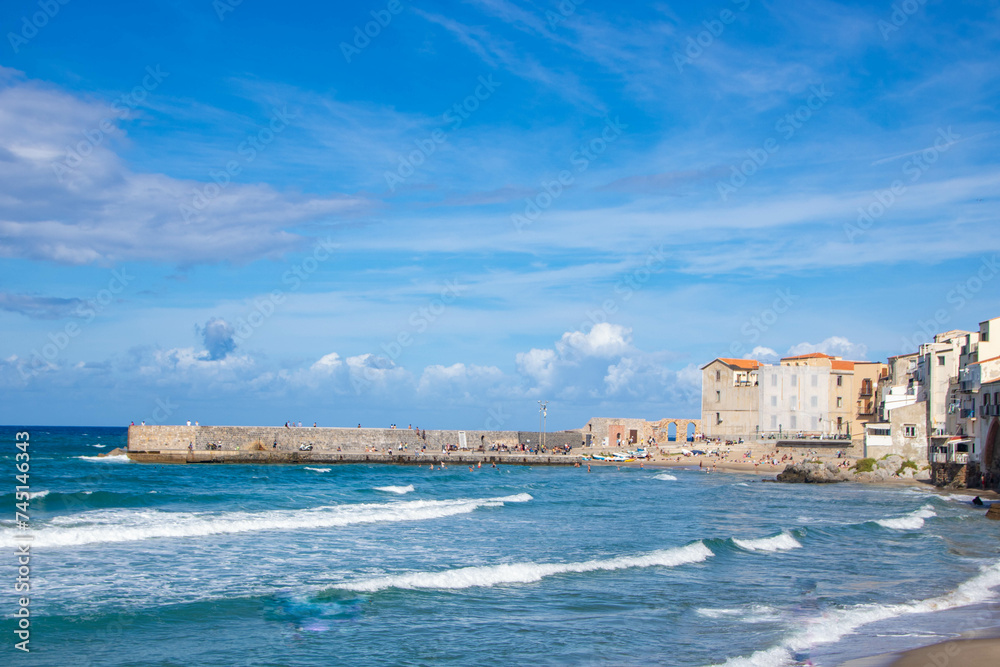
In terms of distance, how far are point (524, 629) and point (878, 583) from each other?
9474 millimetres

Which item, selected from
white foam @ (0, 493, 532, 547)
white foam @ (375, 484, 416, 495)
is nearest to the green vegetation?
white foam @ (0, 493, 532, 547)

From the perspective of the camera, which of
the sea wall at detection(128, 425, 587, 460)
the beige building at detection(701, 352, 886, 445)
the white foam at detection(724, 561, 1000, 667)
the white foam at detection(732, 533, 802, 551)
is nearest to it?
the white foam at detection(724, 561, 1000, 667)

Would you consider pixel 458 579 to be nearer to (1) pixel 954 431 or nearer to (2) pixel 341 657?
(2) pixel 341 657

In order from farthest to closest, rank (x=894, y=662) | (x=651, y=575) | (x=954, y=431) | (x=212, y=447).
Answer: (x=212, y=447) < (x=954, y=431) < (x=651, y=575) < (x=894, y=662)

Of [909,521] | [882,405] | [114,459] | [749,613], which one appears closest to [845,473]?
[882,405]

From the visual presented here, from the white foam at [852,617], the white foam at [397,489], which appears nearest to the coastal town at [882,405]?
the white foam at [852,617]

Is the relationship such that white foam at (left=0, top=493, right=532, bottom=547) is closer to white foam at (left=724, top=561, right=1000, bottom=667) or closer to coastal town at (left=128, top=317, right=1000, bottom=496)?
white foam at (left=724, top=561, right=1000, bottom=667)

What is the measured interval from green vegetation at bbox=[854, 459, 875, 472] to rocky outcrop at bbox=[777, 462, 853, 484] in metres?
0.73

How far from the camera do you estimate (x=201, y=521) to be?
2798 cm

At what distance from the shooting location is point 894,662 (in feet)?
40.8

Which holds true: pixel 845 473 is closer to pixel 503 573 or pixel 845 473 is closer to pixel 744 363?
pixel 744 363

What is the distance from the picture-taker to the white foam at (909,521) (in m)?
29.3

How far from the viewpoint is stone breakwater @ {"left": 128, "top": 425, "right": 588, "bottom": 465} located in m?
68.4

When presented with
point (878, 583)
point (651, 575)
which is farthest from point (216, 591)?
point (878, 583)
